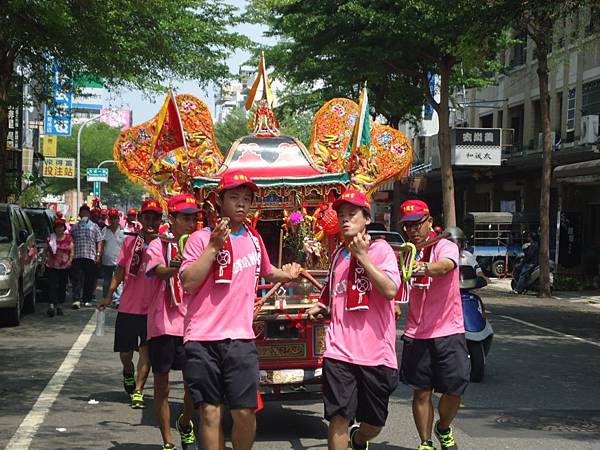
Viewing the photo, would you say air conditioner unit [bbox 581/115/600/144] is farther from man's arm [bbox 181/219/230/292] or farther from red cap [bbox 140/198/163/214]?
man's arm [bbox 181/219/230/292]

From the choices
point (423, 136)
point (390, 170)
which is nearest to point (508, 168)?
point (423, 136)

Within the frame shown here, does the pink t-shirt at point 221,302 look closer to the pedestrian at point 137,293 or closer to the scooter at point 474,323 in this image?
the pedestrian at point 137,293

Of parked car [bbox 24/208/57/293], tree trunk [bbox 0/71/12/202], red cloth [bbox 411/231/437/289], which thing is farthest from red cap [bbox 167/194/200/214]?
parked car [bbox 24/208/57/293]

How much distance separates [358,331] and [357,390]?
359 mm

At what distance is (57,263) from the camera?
1734 cm

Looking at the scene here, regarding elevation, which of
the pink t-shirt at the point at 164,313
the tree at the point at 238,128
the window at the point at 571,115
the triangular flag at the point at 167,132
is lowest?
the pink t-shirt at the point at 164,313

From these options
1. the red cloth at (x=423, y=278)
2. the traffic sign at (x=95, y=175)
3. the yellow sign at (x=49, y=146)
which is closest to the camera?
the red cloth at (x=423, y=278)

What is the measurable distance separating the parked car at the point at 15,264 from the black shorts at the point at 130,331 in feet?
20.8

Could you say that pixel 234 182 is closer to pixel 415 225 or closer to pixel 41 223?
pixel 415 225

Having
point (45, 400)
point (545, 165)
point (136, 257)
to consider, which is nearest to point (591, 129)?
point (545, 165)

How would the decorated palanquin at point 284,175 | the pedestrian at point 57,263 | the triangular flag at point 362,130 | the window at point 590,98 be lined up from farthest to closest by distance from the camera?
the window at point 590,98
the pedestrian at point 57,263
the triangular flag at point 362,130
the decorated palanquin at point 284,175

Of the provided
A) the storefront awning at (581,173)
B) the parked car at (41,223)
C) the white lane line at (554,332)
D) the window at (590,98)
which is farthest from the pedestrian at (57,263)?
the window at (590,98)

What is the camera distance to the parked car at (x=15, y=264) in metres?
14.8

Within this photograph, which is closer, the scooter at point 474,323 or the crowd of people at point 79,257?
the scooter at point 474,323
